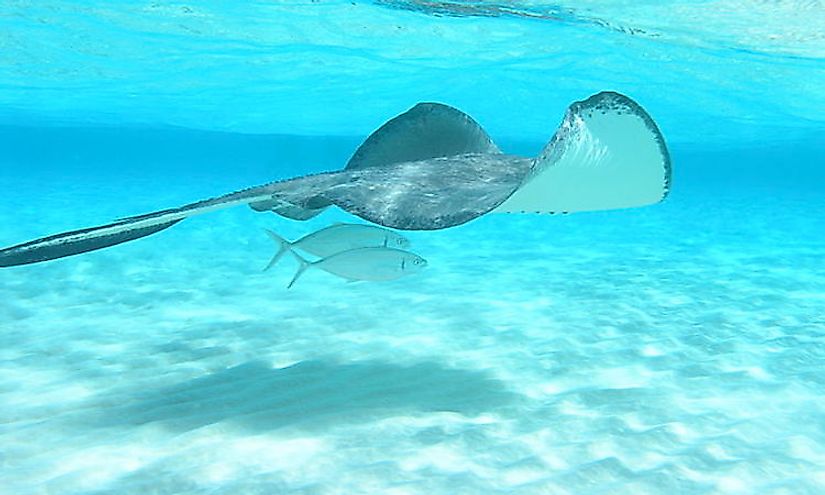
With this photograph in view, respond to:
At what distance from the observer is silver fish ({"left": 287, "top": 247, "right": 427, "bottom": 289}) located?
5.65 meters

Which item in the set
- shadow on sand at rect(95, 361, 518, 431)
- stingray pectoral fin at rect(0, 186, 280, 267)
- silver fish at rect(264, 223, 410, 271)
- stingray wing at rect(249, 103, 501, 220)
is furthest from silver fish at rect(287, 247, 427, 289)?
stingray pectoral fin at rect(0, 186, 280, 267)

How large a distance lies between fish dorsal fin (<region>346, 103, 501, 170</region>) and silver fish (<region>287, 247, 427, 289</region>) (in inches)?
40.2

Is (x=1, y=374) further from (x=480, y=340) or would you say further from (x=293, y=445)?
(x=480, y=340)

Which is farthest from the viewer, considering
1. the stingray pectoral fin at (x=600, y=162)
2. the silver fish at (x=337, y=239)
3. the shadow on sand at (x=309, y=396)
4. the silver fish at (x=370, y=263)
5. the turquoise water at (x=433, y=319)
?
the silver fish at (x=337, y=239)

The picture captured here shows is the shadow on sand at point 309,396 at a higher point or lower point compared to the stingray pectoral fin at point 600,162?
lower

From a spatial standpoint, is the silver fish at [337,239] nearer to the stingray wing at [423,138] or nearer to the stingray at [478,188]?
the stingray wing at [423,138]

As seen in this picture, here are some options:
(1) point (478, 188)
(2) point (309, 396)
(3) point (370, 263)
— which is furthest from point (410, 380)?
(1) point (478, 188)

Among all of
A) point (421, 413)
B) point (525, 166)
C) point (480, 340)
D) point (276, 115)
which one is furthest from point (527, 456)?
point (276, 115)

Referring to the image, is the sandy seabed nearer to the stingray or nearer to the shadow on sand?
the shadow on sand

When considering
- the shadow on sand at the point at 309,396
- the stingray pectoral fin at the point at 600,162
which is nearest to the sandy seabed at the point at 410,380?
the shadow on sand at the point at 309,396

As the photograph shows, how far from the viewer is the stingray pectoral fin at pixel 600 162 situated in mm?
3342

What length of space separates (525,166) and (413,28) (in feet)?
38.2

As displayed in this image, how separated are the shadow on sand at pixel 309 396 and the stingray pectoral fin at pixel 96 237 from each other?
4.91 ft

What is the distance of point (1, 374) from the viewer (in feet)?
17.9
